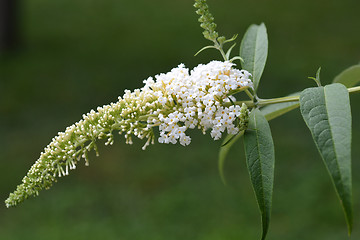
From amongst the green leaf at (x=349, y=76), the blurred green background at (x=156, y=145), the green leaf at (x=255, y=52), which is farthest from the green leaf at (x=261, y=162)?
the blurred green background at (x=156, y=145)

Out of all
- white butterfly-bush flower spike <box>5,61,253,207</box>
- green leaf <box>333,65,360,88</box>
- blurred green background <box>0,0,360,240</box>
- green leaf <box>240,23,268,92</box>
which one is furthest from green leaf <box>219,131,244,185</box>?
blurred green background <box>0,0,360,240</box>

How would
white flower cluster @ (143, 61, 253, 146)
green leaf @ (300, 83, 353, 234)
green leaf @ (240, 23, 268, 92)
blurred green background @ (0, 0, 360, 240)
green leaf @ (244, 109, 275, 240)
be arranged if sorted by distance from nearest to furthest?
green leaf @ (300, 83, 353, 234) → green leaf @ (244, 109, 275, 240) → white flower cluster @ (143, 61, 253, 146) → green leaf @ (240, 23, 268, 92) → blurred green background @ (0, 0, 360, 240)

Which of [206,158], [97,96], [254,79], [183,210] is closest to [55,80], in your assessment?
[97,96]

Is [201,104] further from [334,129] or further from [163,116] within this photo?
[334,129]

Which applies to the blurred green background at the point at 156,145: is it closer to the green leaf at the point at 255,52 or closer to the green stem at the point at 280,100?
the green leaf at the point at 255,52

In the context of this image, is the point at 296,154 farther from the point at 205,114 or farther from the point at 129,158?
the point at 205,114

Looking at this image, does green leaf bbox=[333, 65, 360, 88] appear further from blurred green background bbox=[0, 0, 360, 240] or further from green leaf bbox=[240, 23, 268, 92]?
blurred green background bbox=[0, 0, 360, 240]
